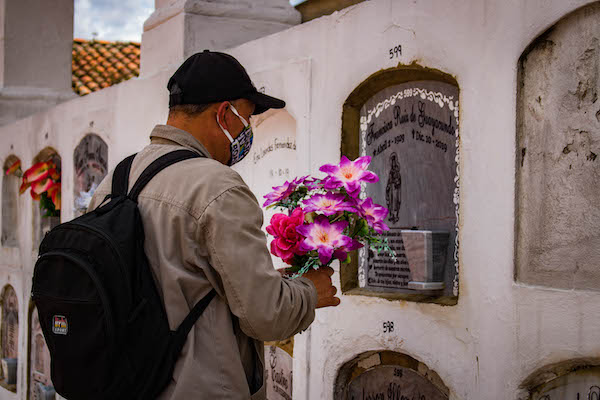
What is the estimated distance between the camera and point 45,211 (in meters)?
7.73

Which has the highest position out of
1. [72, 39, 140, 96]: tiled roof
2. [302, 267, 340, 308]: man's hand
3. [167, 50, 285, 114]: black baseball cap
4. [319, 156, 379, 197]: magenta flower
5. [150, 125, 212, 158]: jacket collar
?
[72, 39, 140, 96]: tiled roof

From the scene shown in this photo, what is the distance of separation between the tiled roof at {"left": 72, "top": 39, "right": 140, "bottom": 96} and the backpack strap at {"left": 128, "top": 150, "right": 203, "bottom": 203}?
10926mm

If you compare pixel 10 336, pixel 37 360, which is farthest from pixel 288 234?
pixel 10 336

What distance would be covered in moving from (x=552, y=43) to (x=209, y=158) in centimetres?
139

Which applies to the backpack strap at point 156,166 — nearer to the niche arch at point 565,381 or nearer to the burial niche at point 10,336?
the niche arch at point 565,381

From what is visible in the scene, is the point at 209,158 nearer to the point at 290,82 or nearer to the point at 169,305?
the point at 169,305

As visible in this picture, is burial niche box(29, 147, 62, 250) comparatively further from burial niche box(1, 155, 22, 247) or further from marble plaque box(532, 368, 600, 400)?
marble plaque box(532, 368, 600, 400)

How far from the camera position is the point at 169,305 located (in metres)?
2.12

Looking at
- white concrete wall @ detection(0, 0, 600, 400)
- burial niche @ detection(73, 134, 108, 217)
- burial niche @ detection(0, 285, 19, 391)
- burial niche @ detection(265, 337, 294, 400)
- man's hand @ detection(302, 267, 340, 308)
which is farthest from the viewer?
burial niche @ detection(0, 285, 19, 391)

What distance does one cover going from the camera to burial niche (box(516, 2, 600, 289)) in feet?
8.58

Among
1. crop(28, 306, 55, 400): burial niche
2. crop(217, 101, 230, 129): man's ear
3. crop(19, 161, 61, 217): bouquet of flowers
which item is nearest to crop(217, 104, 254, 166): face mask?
crop(217, 101, 230, 129): man's ear

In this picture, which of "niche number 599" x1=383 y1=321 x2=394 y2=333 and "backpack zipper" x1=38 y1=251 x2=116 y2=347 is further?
"niche number 599" x1=383 y1=321 x2=394 y2=333

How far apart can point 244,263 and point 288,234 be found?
0.49 meters

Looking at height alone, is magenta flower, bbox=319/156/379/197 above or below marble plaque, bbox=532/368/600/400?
above
